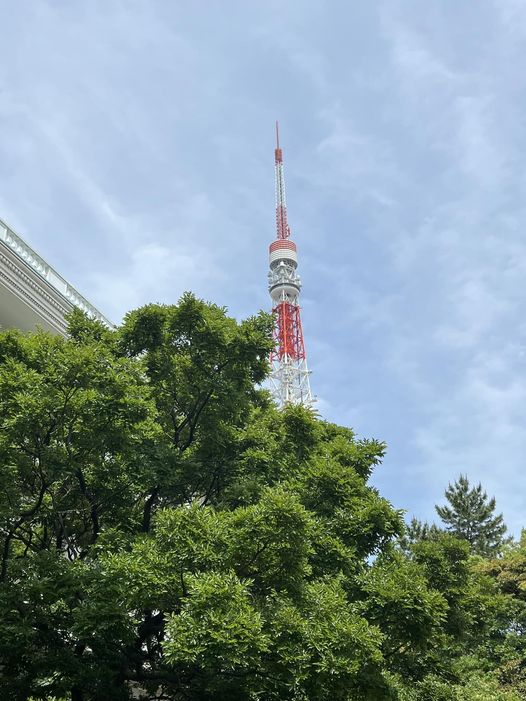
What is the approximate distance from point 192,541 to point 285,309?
47.8m

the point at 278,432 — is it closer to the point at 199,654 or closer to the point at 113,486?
the point at 113,486

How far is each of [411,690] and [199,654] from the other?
34.0 ft

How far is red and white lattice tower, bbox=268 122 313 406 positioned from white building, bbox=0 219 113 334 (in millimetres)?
32449

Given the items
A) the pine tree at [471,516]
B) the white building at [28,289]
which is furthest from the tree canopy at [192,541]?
the pine tree at [471,516]

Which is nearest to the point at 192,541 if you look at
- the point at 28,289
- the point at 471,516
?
the point at 28,289

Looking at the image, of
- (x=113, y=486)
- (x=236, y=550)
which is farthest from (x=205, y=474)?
(x=236, y=550)

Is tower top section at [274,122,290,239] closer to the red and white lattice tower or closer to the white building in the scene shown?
the red and white lattice tower

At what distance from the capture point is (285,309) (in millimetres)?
56875

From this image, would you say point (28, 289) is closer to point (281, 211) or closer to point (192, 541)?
point (192, 541)

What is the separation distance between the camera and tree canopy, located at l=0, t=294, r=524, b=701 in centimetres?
939

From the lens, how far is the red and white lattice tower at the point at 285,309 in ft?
176

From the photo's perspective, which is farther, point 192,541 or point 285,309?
point 285,309

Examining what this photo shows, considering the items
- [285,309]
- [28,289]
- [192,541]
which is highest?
[285,309]

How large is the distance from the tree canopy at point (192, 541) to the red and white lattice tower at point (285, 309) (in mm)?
37741
